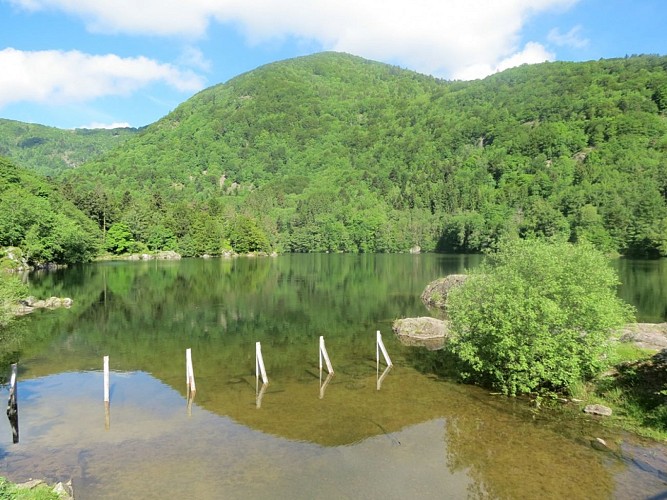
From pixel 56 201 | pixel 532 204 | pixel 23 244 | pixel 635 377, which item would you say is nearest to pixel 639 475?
pixel 635 377

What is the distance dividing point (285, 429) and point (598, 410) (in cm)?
1451

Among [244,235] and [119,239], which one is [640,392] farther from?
[244,235]

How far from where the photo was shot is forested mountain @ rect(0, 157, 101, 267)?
293ft

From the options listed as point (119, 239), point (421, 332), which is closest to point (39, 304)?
point (421, 332)

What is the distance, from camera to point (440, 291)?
58.0 m

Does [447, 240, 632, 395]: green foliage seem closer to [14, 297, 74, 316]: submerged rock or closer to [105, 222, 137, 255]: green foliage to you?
[14, 297, 74, 316]: submerged rock

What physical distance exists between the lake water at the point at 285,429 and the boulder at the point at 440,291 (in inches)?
687

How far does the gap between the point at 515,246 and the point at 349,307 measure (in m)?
30.1

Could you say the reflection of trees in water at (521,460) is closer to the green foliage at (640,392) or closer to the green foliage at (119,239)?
the green foliage at (640,392)

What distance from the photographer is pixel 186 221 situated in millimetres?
157000

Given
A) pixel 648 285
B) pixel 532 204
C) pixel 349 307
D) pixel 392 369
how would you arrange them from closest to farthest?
1. pixel 392 369
2. pixel 349 307
3. pixel 648 285
4. pixel 532 204

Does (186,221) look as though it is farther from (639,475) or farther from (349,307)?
(639,475)

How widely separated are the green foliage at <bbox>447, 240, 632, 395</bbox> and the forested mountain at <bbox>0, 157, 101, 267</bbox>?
83.4 metres

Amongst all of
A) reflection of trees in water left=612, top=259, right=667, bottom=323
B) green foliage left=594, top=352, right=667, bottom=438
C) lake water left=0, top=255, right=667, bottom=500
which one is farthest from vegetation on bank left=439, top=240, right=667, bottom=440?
reflection of trees in water left=612, top=259, right=667, bottom=323
